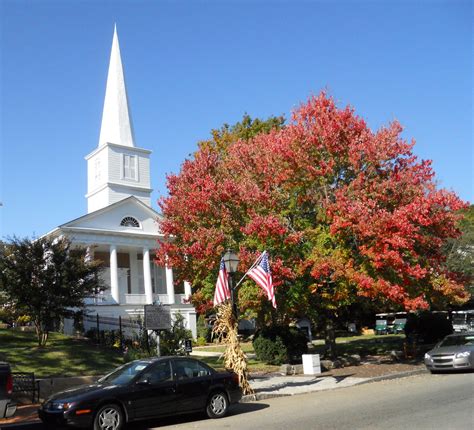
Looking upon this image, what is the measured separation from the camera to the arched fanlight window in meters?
37.7

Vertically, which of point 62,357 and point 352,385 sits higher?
point 62,357

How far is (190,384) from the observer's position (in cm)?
1122

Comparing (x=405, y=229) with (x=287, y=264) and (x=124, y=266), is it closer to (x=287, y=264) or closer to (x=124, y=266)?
(x=287, y=264)

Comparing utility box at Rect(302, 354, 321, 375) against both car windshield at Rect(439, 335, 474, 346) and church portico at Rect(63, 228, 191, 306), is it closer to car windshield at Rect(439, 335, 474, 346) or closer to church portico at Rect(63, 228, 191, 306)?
car windshield at Rect(439, 335, 474, 346)

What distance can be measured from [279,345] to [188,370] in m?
9.78

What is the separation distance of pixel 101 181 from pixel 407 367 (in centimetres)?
2986

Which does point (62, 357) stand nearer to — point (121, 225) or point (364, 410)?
point (364, 410)

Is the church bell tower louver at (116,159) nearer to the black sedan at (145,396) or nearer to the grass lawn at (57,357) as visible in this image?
the grass lawn at (57,357)

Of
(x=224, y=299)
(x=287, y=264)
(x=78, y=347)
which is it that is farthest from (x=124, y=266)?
(x=224, y=299)

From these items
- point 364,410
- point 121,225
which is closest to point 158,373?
point 364,410

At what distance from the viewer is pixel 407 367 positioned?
1922 cm

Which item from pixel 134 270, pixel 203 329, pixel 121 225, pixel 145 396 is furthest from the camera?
pixel 134 270

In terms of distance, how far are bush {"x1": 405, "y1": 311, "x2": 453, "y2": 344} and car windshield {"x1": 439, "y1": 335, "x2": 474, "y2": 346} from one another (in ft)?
29.7

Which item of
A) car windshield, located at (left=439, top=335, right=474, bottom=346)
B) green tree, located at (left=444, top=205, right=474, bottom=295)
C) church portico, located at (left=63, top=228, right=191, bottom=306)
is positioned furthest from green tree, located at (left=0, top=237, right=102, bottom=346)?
green tree, located at (left=444, top=205, right=474, bottom=295)
